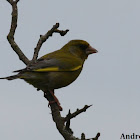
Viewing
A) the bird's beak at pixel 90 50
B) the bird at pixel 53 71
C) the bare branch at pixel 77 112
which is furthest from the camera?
the bird's beak at pixel 90 50

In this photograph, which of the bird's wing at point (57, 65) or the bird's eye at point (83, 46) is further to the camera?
the bird's eye at point (83, 46)

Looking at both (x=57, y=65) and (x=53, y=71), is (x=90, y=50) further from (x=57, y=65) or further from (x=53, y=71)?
(x=53, y=71)

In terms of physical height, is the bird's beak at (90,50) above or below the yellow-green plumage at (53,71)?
above

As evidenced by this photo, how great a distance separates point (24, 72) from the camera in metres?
7.69

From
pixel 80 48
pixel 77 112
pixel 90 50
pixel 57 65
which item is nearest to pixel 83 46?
pixel 80 48

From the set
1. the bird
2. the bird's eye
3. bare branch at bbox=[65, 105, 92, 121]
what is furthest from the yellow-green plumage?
bare branch at bbox=[65, 105, 92, 121]

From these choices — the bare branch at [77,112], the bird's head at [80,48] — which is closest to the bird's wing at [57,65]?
the bird's head at [80,48]

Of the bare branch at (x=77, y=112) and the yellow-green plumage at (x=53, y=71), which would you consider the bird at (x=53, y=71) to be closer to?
the yellow-green plumage at (x=53, y=71)

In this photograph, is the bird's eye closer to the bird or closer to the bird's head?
the bird's head

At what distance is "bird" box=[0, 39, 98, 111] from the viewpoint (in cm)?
769

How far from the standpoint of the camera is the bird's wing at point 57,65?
304 inches

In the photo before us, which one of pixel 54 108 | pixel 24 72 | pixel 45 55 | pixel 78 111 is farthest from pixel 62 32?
pixel 78 111

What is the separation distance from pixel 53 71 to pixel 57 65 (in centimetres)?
21

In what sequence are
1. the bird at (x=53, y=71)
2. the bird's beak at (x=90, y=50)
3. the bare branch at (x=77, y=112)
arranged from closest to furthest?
the bare branch at (x=77, y=112) < the bird at (x=53, y=71) < the bird's beak at (x=90, y=50)
